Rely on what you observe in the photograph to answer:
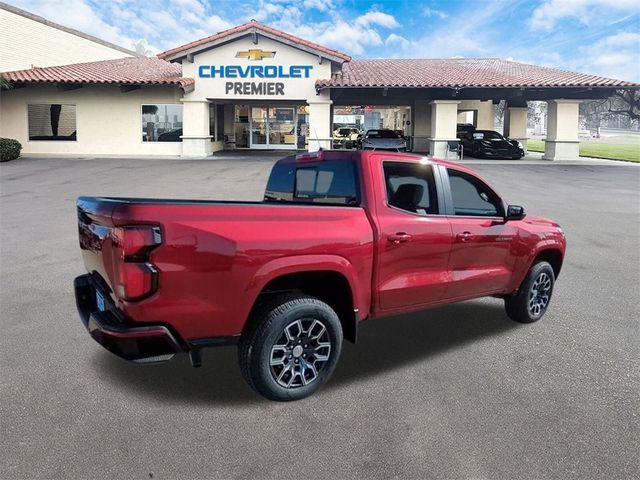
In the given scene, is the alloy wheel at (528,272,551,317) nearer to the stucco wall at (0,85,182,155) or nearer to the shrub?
→ the shrub

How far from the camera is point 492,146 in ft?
95.6

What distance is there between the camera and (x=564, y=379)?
4.19 metres

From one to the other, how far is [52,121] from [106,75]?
12.5ft

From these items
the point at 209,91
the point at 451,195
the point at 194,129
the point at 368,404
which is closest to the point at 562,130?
the point at 209,91

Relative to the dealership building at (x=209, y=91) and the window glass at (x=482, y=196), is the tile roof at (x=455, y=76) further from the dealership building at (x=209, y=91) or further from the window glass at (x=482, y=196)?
the window glass at (x=482, y=196)

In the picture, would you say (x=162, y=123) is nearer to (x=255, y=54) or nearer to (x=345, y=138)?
(x=255, y=54)

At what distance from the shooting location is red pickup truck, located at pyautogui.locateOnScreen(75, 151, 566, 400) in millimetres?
3275

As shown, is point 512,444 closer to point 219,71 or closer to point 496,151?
point 219,71

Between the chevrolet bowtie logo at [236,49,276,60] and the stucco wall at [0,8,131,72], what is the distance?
12216 mm

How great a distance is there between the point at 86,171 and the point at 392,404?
1982 centimetres

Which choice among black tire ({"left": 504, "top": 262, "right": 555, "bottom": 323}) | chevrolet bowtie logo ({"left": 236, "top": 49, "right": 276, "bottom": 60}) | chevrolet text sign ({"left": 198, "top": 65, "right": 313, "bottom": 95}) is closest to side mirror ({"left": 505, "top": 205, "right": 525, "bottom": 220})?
black tire ({"left": 504, "top": 262, "right": 555, "bottom": 323})

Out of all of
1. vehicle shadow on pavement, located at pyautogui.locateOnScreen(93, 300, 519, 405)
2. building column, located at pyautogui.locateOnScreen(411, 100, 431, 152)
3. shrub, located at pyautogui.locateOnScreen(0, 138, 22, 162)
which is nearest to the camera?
vehicle shadow on pavement, located at pyautogui.locateOnScreen(93, 300, 519, 405)

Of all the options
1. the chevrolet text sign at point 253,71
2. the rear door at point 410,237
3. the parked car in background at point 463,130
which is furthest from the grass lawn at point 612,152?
the rear door at point 410,237

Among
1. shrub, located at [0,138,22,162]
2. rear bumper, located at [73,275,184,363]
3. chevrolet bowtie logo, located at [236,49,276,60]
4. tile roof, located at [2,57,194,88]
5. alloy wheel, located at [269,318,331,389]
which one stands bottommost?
alloy wheel, located at [269,318,331,389]
